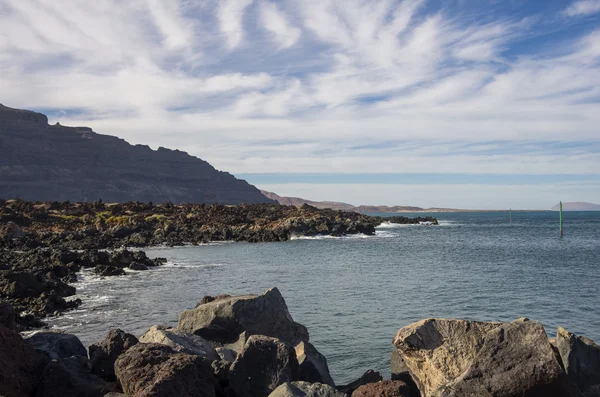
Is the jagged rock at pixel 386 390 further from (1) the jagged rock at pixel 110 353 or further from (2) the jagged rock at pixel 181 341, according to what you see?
(1) the jagged rock at pixel 110 353

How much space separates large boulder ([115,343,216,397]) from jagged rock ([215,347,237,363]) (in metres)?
3.19

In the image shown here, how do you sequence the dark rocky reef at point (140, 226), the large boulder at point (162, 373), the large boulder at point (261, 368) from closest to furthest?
the large boulder at point (162, 373) → the large boulder at point (261, 368) → the dark rocky reef at point (140, 226)

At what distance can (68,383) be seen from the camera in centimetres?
981

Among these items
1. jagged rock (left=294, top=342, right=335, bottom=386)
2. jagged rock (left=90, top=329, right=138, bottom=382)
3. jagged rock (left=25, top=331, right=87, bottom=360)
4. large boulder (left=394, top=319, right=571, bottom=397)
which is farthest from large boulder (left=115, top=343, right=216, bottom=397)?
large boulder (left=394, top=319, right=571, bottom=397)

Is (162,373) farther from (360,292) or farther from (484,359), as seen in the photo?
(360,292)

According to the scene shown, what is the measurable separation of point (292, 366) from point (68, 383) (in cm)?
476

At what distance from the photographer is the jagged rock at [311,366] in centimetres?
1252

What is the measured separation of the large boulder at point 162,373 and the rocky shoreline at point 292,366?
0.07 feet

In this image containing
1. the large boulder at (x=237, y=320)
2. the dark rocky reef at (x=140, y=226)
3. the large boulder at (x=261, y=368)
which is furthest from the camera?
the dark rocky reef at (x=140, y=226)

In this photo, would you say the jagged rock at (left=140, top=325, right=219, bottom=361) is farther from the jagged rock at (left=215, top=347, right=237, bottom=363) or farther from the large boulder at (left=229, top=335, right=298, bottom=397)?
the large boulder at (left=229, top=335, right=298, bottom=397)

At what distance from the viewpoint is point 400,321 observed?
77.4ft

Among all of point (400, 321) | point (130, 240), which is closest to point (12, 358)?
point (400, 321)

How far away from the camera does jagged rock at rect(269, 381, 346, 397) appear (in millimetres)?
9241

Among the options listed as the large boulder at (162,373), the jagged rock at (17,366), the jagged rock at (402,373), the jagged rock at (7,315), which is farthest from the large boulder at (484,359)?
the jagged rock at (7,315)
